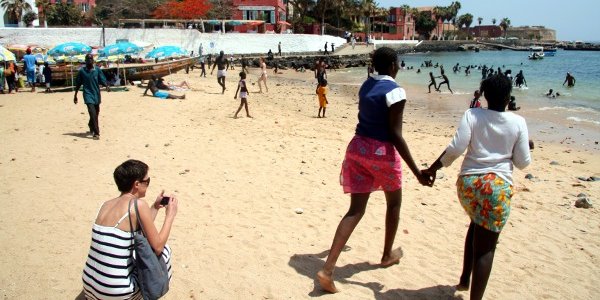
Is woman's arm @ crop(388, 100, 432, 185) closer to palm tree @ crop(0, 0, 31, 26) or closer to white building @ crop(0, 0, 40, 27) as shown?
white building @ crop(0, 0, 40, 27)

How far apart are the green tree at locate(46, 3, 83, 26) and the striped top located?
5597 cm

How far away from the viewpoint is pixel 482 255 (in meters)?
3.17

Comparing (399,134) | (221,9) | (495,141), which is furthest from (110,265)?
(221,9)

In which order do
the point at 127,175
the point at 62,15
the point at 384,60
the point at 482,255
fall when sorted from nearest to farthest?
the point at 127,175 < the point at 482,255 < the point at 384,60 < the point at 62,15

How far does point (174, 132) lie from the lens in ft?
33.7

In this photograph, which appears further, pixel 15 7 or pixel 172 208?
pixel 15 7

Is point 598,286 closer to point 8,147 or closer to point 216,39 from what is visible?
point 8,147

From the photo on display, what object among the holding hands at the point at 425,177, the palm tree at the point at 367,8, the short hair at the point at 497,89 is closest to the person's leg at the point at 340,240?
the holding hands at the point at 425,177

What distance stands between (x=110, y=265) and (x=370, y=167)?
1.97 meters

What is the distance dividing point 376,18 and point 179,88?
75451mm

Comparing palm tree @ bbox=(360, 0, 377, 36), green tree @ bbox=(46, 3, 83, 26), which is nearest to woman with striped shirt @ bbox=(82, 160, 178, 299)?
green tree @ bbox=(46, 3, 83, 26)

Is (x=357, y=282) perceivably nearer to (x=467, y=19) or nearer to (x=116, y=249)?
(x=116, y=249)

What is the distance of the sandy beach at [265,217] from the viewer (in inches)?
157

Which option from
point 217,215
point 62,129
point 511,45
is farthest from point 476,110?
point 511,45
